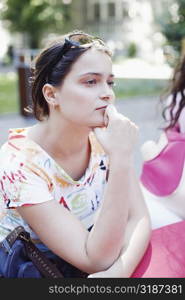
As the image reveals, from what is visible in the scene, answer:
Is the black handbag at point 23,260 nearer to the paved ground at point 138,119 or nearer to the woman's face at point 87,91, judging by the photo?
the woman's face at point 87,91

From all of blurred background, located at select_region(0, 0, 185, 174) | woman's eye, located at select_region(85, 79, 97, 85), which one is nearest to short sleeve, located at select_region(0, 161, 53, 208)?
woman's eye, located at select_region(85, 79, 97, 85)

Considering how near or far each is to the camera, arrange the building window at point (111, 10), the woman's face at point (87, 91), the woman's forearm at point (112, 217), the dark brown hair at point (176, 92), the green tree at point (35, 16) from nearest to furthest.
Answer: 1. the woman's forearm at point (112, 217)
2. the woman's face at point (87, 91)
3. the dark brown hair at point (176, 92)
4. the green tree at point (35, 16)
5. the building window at point (111, 10)

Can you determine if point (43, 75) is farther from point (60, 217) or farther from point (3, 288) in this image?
point (3, 288)

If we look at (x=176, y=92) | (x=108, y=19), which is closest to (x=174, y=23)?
(x=176, y=92)

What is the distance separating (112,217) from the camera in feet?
4.22

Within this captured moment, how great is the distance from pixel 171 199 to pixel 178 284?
0.84 meters

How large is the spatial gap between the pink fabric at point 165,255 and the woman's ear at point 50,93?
0.66 metres

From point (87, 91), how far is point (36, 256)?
1.92 ft

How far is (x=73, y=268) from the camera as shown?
1473 mm

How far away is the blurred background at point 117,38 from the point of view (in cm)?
820

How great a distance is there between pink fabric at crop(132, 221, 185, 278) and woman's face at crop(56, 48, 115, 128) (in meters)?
0.52

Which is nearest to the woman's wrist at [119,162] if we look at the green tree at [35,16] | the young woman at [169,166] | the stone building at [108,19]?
the young woman at [169,166]

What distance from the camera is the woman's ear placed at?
1.46m

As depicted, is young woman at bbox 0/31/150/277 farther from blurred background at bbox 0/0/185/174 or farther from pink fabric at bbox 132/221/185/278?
blurred background at bbox 0/0/185/174
